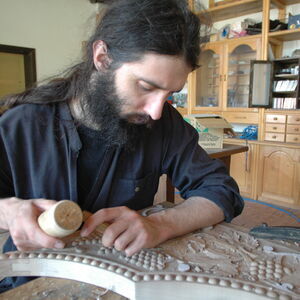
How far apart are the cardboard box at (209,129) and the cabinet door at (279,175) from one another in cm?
154

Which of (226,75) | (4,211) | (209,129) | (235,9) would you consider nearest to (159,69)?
(4,211)

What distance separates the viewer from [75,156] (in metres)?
0.98

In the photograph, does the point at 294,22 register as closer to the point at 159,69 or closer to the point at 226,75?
the point at 226,75

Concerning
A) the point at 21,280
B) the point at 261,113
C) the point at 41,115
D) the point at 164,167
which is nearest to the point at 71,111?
the point at 41,115

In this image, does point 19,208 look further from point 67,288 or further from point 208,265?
point 208,265

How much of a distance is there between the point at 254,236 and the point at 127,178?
1.50ft

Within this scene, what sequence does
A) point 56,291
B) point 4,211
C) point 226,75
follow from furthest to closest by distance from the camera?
1. point 226,75
2. point 4,211
3. point 56,291

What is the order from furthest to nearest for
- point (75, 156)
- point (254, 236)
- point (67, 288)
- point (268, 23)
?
point (268, 23)
point (75, 156)
point (254, 236)
point (67, 288)

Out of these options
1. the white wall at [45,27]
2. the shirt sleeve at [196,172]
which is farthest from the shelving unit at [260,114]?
the shirt sleeve at [196,172]

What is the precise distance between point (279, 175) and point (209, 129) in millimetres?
1766

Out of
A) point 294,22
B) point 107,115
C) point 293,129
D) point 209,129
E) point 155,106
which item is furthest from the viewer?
point 293,129

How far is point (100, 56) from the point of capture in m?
0.96

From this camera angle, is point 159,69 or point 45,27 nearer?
point 159,69

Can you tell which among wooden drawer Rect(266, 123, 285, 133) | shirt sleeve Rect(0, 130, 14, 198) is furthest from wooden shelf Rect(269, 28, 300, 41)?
shirt sleeve Rect(0, 130, 14, 198)
